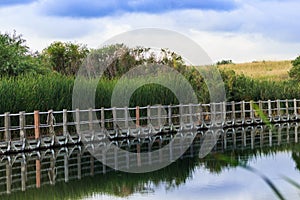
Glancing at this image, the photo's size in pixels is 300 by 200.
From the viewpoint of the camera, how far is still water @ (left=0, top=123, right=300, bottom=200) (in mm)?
10469

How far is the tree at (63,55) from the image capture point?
1571 inches

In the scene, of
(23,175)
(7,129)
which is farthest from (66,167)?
(7,129)

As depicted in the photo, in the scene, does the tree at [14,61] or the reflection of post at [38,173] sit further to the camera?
the tree at [14,61]

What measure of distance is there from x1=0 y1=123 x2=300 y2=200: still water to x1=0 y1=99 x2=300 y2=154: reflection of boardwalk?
2.54 feet

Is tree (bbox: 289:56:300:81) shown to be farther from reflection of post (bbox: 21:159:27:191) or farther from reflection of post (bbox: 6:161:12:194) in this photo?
reflection of post (bbox: 6:161:12:194)

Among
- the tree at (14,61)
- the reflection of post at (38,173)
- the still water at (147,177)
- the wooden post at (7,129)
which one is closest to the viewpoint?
the still water at (147,177)

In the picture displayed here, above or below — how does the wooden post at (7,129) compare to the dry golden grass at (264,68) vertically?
below

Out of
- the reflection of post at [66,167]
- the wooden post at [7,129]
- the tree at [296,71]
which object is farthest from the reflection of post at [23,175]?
the tree at [296,71]

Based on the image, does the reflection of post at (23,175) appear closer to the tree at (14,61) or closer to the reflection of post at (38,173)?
the reflection of post at (38,173)

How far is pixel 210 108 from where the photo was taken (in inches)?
1138

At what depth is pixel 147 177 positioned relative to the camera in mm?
12742

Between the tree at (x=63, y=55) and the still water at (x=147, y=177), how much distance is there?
21921mm

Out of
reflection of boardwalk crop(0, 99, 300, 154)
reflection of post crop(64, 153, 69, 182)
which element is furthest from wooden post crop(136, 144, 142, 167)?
reflection of boardwalk crop(0, 99, 300, 154)

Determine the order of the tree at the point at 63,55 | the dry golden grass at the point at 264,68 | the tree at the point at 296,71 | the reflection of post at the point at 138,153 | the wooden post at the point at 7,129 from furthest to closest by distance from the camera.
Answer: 1. the dry golden grass at the point at 264,68
2. the tree at the point at 296,71
3. the tree at the point at 63,55
4. the wooden post at the point at 7,129
5. the reflection of post at the point at 138,153
